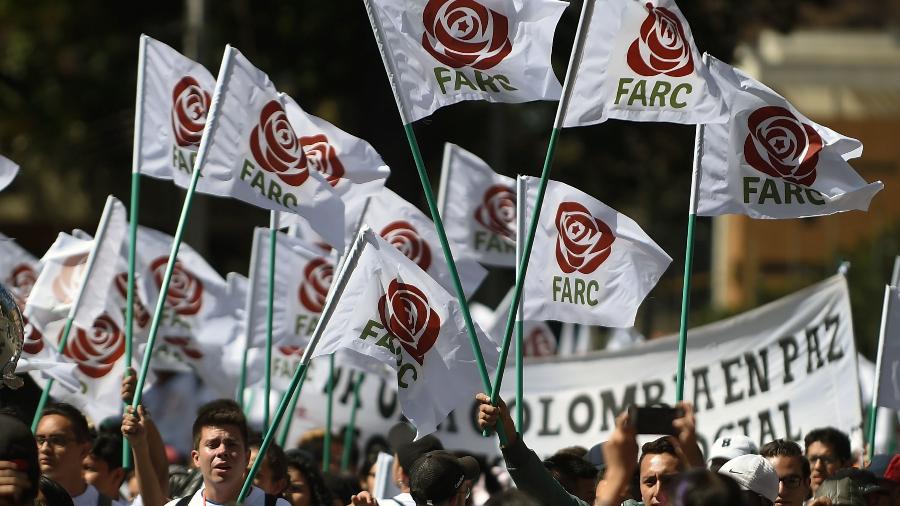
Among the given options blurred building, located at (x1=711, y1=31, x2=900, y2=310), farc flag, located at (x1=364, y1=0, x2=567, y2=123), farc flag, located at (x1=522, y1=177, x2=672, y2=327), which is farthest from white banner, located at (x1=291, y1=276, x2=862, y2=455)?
blurred building, located at (x1=711, y1=31, x2=900, y2=310)

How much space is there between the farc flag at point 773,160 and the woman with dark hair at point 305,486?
2.15 metres

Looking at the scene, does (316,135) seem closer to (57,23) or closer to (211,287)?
(211,287)

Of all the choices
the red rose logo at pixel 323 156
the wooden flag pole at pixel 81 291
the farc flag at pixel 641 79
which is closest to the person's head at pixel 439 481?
the farc flag at pixel 641 79

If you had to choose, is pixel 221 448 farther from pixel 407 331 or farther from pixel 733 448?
pixel 733 448

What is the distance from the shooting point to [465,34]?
734 centimetres

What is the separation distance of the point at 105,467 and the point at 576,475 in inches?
84.7

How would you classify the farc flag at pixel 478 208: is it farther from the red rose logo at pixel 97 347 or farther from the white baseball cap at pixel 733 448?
the white baseball cap at pixel 733 448

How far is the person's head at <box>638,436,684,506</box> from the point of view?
6508 mm

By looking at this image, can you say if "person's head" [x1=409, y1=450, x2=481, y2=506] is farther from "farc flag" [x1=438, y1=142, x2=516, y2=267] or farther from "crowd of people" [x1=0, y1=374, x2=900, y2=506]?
"farc flag" [x1=438, y1=142, x2=516, y2=267]

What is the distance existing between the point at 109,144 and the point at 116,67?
1.10 meters

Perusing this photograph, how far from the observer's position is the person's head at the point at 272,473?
25.7 ft

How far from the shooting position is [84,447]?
771 centimetres

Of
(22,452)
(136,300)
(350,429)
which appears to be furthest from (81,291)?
(22,452)

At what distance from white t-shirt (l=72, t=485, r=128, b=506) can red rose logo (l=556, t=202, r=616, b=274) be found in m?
2.23
